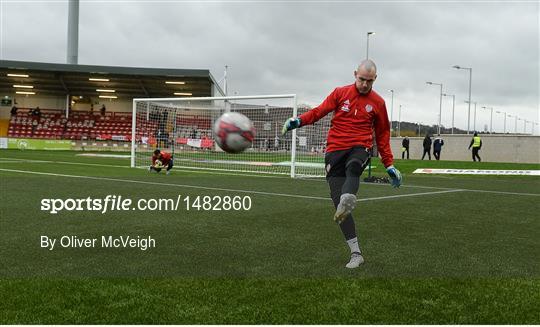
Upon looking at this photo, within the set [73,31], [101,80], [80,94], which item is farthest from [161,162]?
[80,94]

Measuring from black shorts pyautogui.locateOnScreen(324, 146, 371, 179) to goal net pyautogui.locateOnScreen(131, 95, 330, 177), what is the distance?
12647mm

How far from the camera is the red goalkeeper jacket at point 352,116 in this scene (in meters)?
5.64

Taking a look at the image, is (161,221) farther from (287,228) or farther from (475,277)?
(475,277)

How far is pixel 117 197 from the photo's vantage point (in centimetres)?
1078

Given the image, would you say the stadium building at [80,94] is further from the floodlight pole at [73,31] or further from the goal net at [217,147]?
the goal net at [217,147]

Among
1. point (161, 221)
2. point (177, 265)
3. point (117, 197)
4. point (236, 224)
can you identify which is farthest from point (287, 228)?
point (117, 197)

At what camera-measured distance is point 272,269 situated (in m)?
5.04

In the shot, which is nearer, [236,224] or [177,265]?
[177,265]

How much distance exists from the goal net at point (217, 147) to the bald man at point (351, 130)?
41.4 feet

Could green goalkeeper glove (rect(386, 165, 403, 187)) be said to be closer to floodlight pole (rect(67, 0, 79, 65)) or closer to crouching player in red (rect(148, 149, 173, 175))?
crouching player in red (rect(148, 149, 173, 175))

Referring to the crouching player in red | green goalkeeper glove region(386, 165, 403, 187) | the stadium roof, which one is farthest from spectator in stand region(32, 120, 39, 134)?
green goalkeeper glove region(386, 165, 403, 187)

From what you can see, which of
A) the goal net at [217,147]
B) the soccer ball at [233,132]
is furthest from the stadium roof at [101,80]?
the soccer ball at [233,132]

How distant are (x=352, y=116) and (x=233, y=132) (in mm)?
1440

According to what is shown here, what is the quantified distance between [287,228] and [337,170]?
1992 mm
